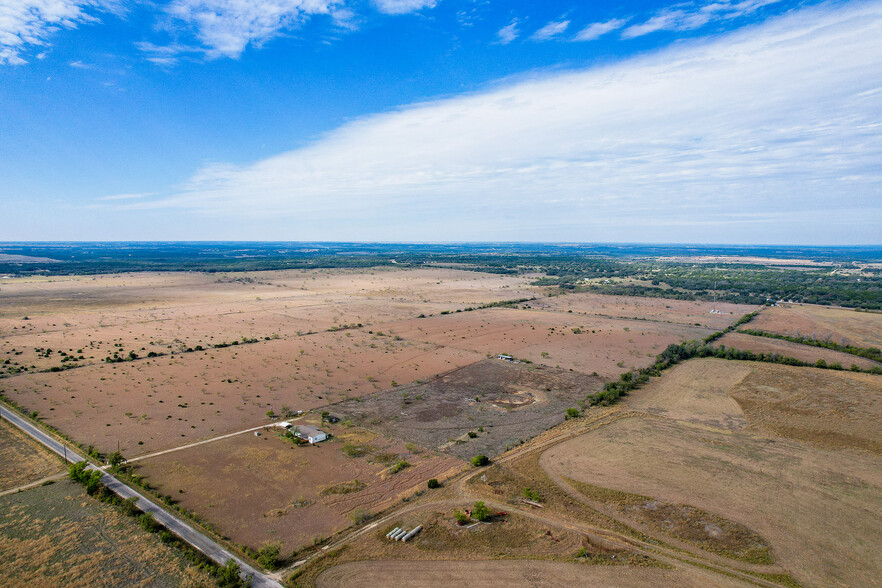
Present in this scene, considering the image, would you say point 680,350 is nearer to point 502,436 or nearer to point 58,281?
point 502,436

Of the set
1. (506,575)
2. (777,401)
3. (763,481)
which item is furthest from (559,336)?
(506,575)

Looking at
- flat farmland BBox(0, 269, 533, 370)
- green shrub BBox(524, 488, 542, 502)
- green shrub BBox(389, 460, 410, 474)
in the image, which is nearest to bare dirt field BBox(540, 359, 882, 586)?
green shrub BBox(524, 488, 542, 502)

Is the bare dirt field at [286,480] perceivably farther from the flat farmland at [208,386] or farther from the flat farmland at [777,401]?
the flat farmland at [777,401]

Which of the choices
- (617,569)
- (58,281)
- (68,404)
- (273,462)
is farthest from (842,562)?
(58,281)

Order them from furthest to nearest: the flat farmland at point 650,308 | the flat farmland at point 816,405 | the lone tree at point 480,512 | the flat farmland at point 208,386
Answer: the flat farmland at point 650,308, the flat farmland at point 816,405, the flat farmland at point 208,386, the lone tree at point 480,512

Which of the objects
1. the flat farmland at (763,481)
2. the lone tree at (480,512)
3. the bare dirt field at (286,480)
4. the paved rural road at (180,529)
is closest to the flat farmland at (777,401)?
the flat farmland at (763,481)

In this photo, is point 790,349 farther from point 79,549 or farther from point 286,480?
Result: point 79,549
